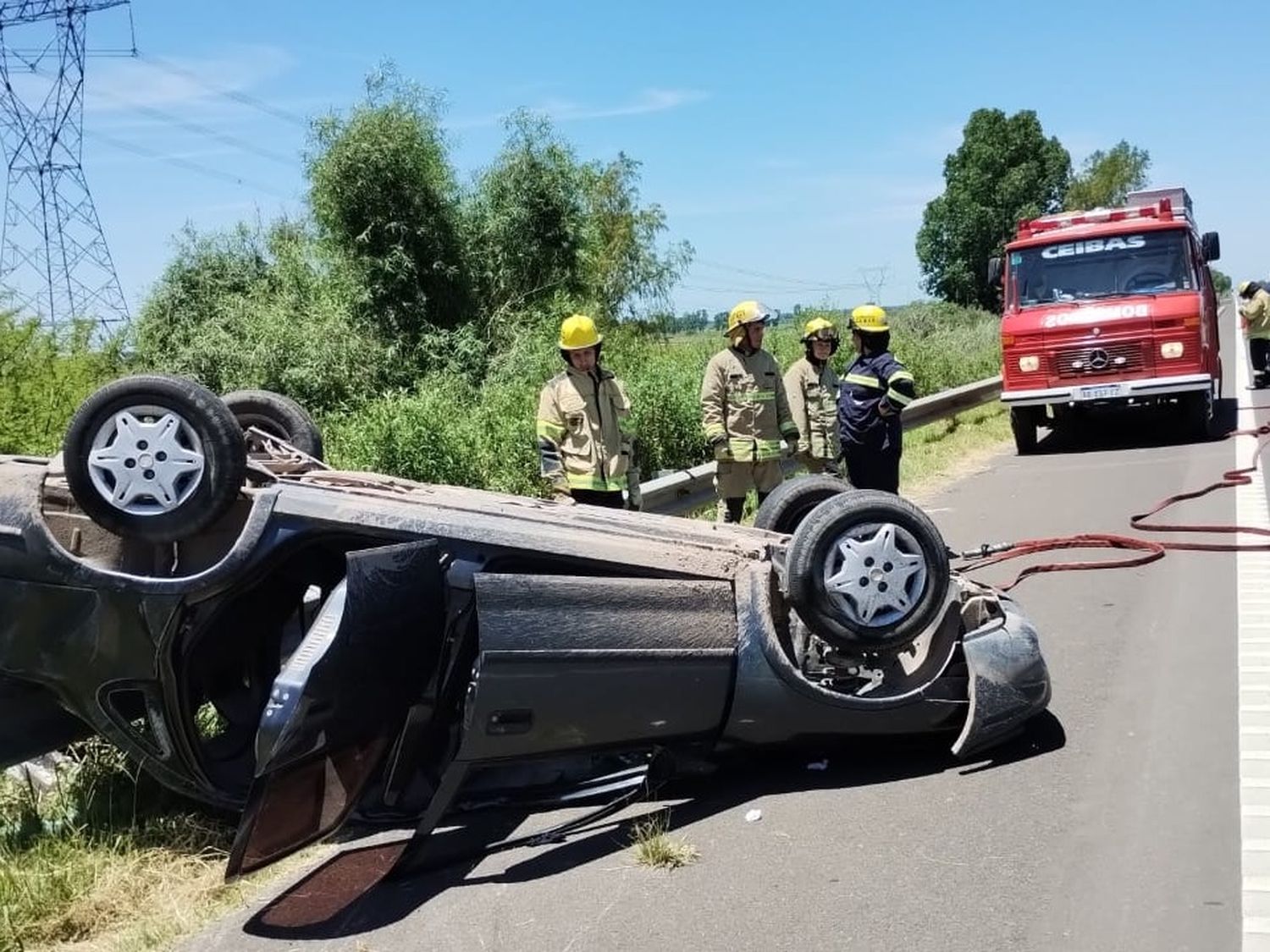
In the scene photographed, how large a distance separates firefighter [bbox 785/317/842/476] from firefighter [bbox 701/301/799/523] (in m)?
0.53

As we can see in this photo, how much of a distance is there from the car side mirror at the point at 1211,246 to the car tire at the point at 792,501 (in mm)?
10795

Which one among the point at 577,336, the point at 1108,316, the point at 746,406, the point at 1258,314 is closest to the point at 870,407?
the point at 746,406

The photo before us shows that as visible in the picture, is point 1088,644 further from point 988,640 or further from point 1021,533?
point 1021,533

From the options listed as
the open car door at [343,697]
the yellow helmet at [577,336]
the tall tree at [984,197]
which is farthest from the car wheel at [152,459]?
the tall tree at [984,197]

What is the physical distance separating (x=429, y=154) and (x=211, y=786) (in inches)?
567

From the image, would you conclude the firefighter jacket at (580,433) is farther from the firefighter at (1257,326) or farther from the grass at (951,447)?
the firefighter at (1257,326)

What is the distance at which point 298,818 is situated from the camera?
375cm

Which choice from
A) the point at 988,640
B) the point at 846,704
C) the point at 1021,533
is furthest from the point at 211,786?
the point at 1021,533

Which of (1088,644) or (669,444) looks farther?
(669,444)

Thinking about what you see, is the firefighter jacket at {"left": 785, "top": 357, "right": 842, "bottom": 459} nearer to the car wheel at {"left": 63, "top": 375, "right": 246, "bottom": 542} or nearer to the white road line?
the white road line

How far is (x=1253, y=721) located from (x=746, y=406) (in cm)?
383

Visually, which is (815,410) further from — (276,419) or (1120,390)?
(1120,390)

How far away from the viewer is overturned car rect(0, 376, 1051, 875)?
12.5ft

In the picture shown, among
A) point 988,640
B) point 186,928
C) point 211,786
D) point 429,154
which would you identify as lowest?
point 186,928
